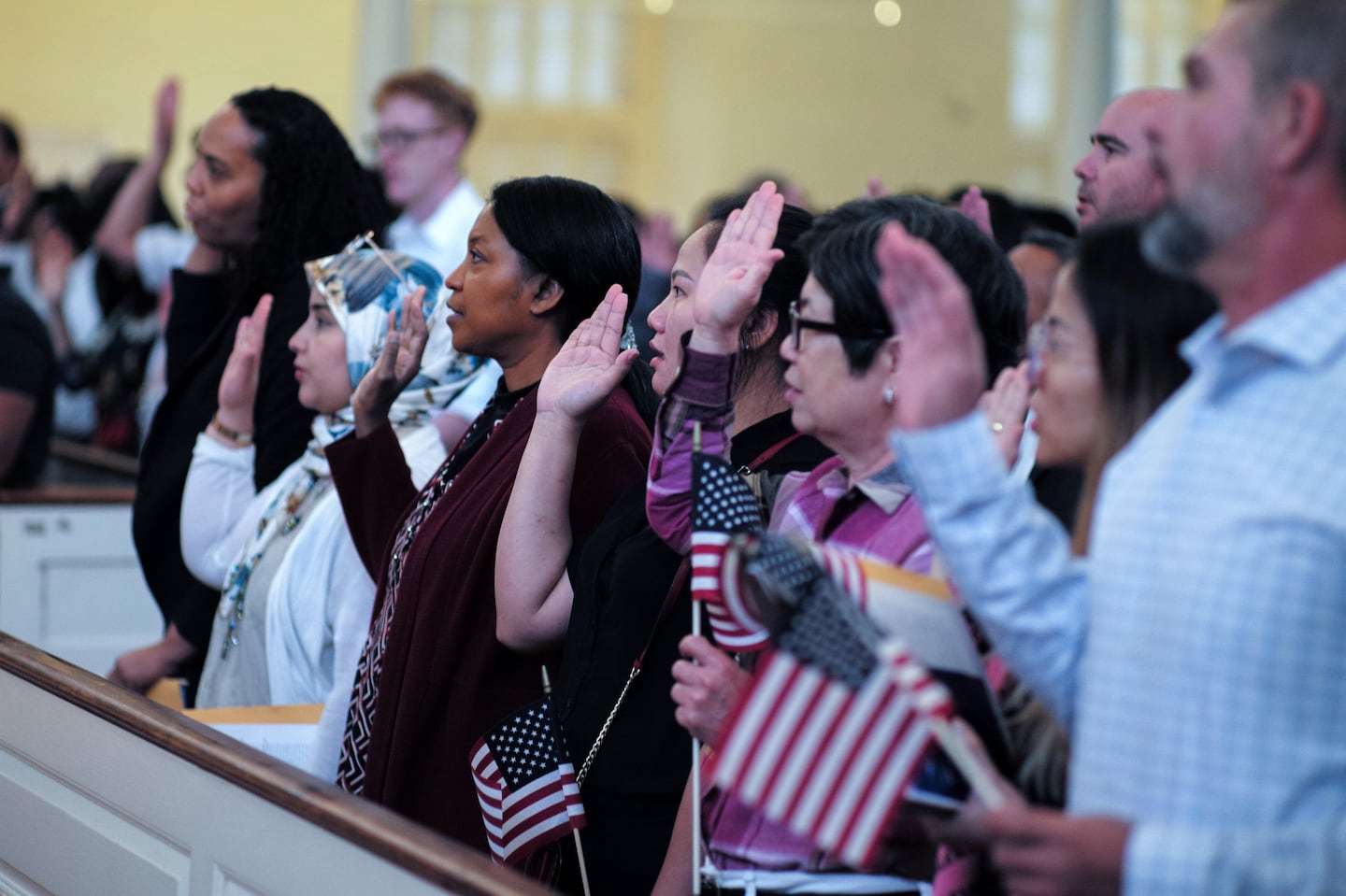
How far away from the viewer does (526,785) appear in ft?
6.79

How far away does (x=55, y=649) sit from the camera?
14.3 ft

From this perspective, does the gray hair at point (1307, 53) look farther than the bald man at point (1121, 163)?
No

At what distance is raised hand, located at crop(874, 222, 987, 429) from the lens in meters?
1.29

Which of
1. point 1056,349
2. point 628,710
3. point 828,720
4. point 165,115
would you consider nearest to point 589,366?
point 628,710

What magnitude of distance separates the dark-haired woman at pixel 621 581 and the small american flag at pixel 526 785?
1.2 inches

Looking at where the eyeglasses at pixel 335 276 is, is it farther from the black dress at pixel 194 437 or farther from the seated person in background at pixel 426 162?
the seated person in background at pixel 426 162

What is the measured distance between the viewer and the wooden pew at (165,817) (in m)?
1.65

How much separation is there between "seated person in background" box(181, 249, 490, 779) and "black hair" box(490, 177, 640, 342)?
0.30m

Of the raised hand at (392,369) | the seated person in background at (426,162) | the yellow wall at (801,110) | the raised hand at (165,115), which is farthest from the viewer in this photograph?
the yellow wall at (801,110)

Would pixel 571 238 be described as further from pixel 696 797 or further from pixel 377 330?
pixel 696 797

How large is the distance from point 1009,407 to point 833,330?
227 mm

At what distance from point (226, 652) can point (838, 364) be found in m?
1.72

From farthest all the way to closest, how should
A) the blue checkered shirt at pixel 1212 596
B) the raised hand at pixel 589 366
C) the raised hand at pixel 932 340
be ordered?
1. the raised hand at pixel 589 366
2. the raised hand at pixel 932 340
3. the blue checkered shirt at pixel 1212 596

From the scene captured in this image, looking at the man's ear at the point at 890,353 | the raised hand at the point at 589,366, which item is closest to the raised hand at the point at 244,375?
the raised hand at the point at 589,366
